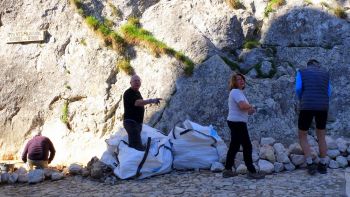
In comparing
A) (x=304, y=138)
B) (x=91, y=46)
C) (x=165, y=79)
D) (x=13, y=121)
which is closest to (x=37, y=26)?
(x=91, y=46)

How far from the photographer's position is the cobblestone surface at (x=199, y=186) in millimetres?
5699

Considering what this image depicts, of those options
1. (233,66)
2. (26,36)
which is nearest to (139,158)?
(233,66)

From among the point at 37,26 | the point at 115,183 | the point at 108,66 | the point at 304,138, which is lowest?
the point at 115,183

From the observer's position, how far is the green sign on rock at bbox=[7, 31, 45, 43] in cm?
1045

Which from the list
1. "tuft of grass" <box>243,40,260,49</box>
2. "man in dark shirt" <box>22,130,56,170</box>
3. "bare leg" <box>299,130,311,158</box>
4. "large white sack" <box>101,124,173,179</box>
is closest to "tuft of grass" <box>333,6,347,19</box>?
"tuft of grass" <box>243,40,260,49</box>

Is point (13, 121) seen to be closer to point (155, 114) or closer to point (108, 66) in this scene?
point (108, 66)

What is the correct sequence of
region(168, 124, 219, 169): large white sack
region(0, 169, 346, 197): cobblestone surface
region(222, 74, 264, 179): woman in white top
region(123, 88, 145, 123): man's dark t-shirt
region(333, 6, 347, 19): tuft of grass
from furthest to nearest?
1. region(333, 6, 347, 19): tuft of grass
2. region(168, 124, 219, 169): large white sack
3. region(123, 88, 145, 123): man's dark t-shirt
4. region(222, 74, 264, 179): woman in white top
5. region(0, 169, 346, 197): cobblestone surface

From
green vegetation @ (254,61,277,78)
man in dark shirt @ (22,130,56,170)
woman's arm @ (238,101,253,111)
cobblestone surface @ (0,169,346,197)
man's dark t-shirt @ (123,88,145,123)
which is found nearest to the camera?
cobblestone surface @ (0,169,346,197)

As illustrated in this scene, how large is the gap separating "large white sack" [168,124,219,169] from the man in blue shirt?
4.94 feet

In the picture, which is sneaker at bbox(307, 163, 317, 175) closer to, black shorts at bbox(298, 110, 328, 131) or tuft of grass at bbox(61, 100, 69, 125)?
black shorts at bbox(298, 110, 328, 131)

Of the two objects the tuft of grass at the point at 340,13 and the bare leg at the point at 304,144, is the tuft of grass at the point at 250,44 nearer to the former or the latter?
the tuft of grass at the point at 340,13

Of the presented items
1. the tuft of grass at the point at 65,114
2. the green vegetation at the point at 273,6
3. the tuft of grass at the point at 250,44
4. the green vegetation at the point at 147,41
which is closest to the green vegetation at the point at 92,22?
the green vegetation at the point at 147,41

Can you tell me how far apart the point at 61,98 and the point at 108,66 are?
1287 mm

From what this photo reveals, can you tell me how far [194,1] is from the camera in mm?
10781
